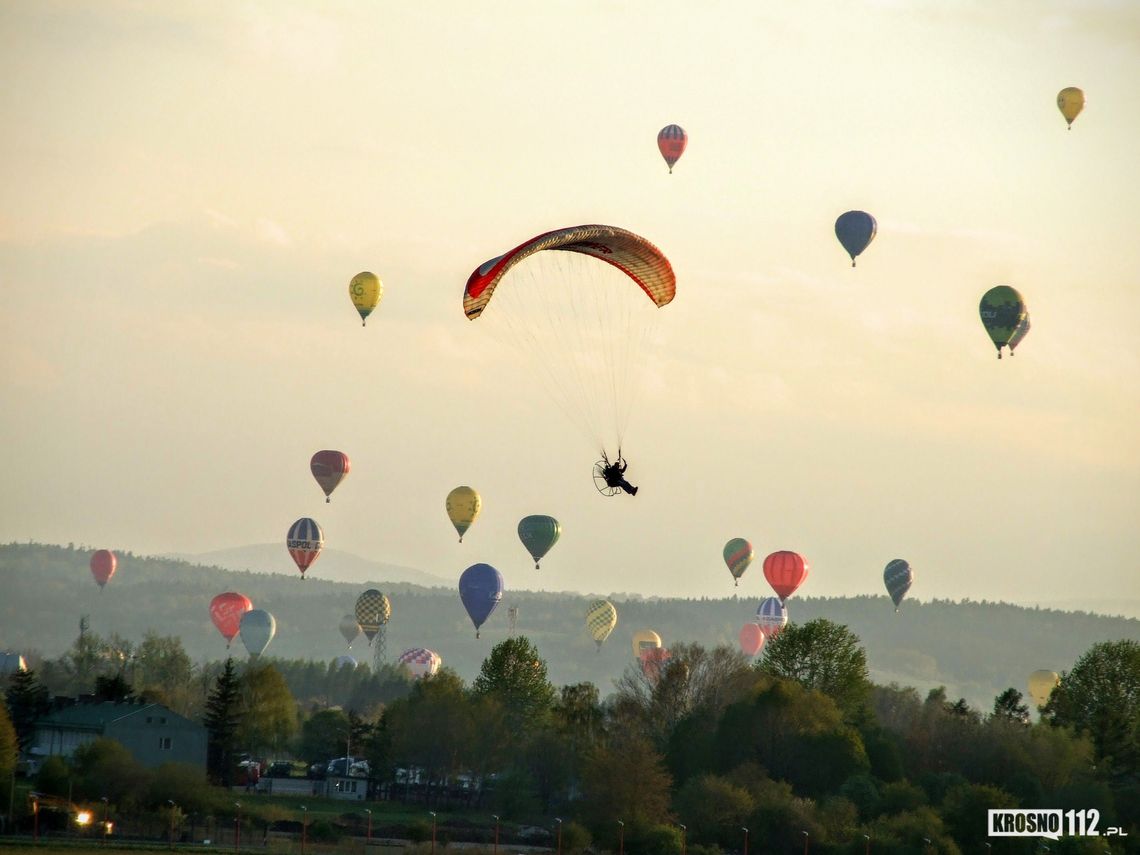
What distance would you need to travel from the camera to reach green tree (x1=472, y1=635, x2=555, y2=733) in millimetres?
110375

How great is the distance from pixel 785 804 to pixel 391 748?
101 feet

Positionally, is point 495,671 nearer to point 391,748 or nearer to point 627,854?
point 391,748

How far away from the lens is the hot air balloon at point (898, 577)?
18625cm

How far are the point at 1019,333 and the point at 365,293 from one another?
4571cm

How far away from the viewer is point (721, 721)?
94.1m

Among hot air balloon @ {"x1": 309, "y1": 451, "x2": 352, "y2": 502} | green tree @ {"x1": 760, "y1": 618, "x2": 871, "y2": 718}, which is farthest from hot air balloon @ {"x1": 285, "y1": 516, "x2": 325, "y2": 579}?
green tree @ {"x1": 760, "y1": 618, "x2": 871, "y2": 718}

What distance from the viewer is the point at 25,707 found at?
103250 mm

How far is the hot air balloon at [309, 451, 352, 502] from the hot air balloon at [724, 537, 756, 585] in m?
41.8

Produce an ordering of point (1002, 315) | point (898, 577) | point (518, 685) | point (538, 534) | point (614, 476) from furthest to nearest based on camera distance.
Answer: point (898, 577) < point (538, 534) < point (1002, 315) < point (518, 685) < point (614, 476)

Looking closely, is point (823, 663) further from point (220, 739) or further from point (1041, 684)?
point (1041, 684)

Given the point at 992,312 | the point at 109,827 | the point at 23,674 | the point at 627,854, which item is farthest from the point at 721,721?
the point at 992,312

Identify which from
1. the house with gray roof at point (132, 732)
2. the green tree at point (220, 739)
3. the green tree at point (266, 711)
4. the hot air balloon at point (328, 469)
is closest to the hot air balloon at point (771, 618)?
the hot air balloon at point (328, 469)

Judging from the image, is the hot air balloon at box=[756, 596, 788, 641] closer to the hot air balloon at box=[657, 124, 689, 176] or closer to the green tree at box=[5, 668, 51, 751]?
the hot air balloon at box=[657, 124, 689, 176]

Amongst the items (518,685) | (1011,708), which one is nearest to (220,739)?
(518,685)
